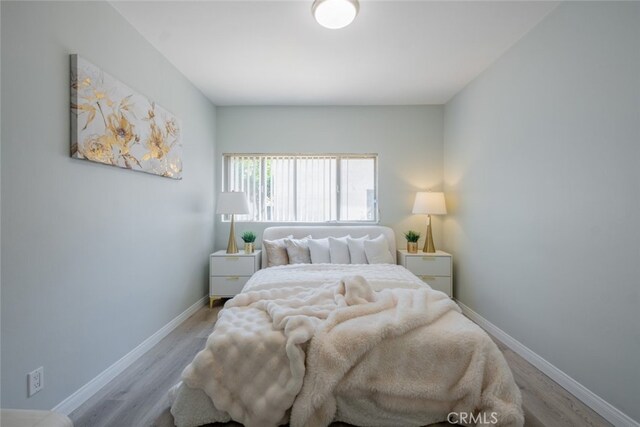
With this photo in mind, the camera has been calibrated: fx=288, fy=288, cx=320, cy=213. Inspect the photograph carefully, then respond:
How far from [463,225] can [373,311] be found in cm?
229

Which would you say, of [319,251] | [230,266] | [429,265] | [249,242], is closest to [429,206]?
[429,265]

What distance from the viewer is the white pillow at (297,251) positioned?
3.40 m

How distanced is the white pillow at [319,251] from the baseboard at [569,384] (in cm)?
184

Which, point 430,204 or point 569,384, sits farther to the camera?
point 430,204

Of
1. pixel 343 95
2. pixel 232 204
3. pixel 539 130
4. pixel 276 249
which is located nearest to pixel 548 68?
pixel 539 130

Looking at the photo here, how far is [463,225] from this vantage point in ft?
11.4

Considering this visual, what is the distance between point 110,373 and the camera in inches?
80.4

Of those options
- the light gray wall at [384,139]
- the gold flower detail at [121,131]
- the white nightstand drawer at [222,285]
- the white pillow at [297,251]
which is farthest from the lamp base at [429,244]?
the gold flower detail at [121,131]

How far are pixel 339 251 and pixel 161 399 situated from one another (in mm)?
2169

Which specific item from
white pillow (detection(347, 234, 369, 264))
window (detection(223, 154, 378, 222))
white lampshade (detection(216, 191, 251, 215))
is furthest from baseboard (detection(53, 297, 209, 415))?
white pillow (detection(347, 234, 369, 264))

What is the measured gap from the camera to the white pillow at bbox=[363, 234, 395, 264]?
3.41 m

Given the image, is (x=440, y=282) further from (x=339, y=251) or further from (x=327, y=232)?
(x=327, y=232)

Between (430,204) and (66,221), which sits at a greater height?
(430,204)

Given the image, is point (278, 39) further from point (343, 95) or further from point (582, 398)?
point (582, 398)
